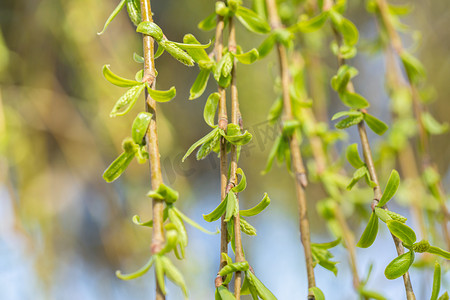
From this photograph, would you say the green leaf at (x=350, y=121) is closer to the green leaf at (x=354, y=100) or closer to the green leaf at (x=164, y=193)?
the green leaf at (x=354, y=100)

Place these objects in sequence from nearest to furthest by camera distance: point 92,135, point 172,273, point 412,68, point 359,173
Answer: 1. point 172,273
2. point 359,173
3. point 412,68
4. point 92,135

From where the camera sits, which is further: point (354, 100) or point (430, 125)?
point (430, 125)

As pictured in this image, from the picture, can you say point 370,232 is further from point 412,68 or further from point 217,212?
point 412,68

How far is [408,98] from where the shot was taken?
22.3 inches

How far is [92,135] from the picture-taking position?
0.86m

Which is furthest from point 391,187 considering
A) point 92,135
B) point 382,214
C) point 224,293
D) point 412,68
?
point 92,135

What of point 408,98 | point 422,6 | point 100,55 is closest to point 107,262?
point 100,55

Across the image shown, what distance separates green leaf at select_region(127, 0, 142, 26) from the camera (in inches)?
9.6

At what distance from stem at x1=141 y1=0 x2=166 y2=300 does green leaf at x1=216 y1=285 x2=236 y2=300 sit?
0.04 metres

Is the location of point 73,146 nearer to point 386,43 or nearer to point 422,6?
point 386,43

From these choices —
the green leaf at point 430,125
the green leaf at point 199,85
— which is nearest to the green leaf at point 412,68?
the green leaf at point 430,125

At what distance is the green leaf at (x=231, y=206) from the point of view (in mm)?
220

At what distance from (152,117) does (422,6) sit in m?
0.90

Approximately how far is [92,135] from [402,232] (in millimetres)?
735
